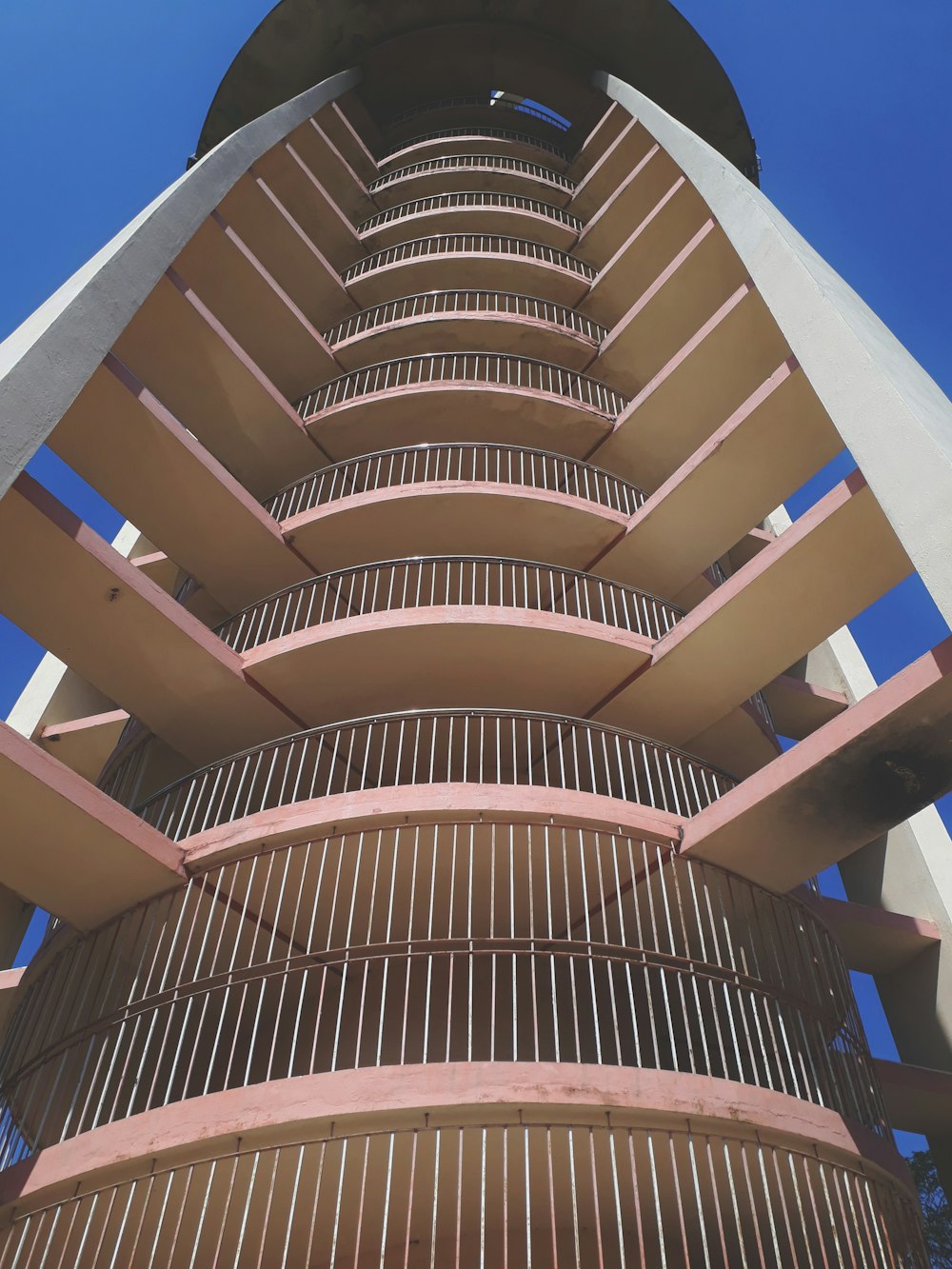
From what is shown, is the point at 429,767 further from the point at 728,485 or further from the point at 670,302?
the point at 670,302

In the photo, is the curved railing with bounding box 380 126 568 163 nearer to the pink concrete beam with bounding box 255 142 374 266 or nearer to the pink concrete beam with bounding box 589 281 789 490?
the pink concrete beam with bounding box 255 142 374 266

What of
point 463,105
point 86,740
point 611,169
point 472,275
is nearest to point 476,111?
point 463,105

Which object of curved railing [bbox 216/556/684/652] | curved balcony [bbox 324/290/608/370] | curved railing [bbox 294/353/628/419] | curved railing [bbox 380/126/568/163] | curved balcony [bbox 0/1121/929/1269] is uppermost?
curved railing [bbox 380/126/568/163]

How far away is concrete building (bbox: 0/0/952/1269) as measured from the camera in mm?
9234

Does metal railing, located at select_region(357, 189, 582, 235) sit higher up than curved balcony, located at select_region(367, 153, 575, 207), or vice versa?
curved balcony, located at select_region(367, 153, 575, 207)

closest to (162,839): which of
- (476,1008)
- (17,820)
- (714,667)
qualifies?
(17,820)

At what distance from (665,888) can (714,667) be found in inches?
123

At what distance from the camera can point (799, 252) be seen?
1319 centimetres

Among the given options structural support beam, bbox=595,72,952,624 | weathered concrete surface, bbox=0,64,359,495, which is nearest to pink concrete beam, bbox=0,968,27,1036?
weathered concrete surface, bbox=0,64,359,495

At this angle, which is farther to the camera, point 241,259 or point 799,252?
point 241,259

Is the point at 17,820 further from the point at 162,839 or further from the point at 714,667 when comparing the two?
the point at 714,667

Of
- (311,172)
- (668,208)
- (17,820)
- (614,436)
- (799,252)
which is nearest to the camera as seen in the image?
(17,820)

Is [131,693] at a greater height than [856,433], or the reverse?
[131,693]

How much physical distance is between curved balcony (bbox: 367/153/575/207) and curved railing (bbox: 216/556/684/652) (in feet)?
45.3
